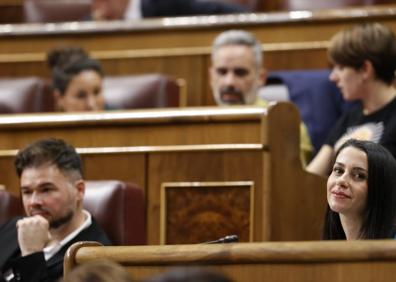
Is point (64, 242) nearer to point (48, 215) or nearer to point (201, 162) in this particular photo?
point (48, 215)

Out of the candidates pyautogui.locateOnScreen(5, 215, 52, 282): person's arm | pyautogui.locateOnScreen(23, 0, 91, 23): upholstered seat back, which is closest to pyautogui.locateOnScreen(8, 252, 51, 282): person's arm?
pyautogui.locateOnScreen(5, 215, 52, 282): person's arm

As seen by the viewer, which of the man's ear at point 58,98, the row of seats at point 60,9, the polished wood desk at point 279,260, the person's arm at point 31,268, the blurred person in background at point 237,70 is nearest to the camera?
the polished wood desk at point 279,260

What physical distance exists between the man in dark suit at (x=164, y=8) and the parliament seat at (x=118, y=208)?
2.76ft

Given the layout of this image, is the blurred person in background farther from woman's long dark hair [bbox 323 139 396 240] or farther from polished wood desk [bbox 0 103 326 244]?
woman's long dark hair [bbox 323 139 396 240]

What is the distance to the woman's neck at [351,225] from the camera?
125cm

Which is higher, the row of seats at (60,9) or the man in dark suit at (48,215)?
the row of seats at (60,9)

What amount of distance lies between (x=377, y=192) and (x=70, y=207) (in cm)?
41

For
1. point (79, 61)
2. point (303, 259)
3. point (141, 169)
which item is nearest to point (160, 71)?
point (79, 61)

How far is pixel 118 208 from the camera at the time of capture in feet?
5.02

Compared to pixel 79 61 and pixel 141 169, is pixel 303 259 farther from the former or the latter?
pixel 79 61

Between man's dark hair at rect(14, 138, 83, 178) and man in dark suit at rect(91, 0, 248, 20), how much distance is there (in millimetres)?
854

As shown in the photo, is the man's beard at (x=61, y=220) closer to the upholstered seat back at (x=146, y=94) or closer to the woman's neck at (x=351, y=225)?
the woman's neck at (x=351, y=225)

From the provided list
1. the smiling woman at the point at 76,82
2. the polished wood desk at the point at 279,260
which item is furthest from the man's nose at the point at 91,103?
the polished wood desk at the point at 279,260

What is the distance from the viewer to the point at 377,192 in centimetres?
126
